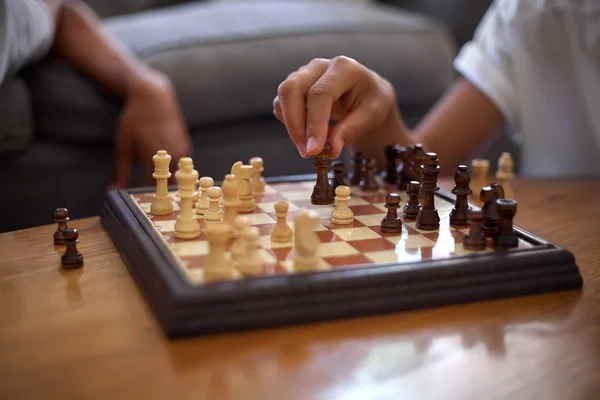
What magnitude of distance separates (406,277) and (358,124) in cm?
43

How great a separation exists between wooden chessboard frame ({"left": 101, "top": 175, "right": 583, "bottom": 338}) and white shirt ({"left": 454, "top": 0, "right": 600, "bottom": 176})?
826mm

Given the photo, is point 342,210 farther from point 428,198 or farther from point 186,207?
point 186,207

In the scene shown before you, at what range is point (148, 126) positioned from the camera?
77.2 inches

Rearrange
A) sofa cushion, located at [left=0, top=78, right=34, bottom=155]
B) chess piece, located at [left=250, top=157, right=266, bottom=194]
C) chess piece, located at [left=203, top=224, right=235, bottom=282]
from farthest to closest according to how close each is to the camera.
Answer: sofa cushion, located at [left=0, top=78, right=34, bottom=155], chess piece, located at [left=250, top=157, right=266, bottom=194], chess piece, located at [left=203, top=224, right=235, bottom=282]

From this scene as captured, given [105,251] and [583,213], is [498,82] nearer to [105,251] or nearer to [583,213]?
[583,213]

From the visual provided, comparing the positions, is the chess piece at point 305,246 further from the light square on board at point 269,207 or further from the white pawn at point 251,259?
the light square on board at point 269,207

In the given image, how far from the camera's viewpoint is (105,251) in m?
1.01

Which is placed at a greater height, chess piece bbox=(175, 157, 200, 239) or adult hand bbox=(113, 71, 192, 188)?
chess piece bbox=(175, 157, 200, 239)

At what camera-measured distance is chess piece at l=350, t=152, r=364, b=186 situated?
4.20 feet

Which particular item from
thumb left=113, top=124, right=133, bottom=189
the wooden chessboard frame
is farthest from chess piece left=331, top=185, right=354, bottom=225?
thumb left=113, top=124, right=133, bottom=189

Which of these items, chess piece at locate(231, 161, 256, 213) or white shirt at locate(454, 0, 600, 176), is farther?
white shirt at locate(454, 0, 600, 176)

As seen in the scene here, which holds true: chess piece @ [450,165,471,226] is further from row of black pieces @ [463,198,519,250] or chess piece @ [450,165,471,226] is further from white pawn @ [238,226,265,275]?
white pawn @ [238,226,265,275]

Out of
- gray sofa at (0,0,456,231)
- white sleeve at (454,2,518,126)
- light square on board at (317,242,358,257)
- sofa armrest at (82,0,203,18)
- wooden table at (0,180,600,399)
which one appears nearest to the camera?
wooden table at (0,180,600,399)

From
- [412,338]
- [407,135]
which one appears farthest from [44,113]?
[412,338]
